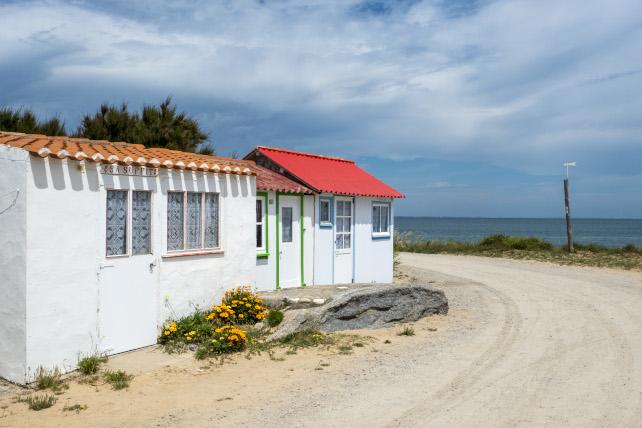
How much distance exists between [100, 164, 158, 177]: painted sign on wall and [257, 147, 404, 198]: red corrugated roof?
18.4 feet

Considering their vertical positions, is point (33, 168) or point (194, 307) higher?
point (33, 168)

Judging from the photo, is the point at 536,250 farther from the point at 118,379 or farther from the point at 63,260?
the point at 63,260

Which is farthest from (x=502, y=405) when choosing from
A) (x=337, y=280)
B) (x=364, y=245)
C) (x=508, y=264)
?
(x=508, y=264)

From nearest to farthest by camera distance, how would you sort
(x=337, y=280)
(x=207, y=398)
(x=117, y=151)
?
(x=207, y=398)
(x=117, y=151)
(x=337, y=280)

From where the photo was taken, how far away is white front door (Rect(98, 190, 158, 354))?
8445 mm

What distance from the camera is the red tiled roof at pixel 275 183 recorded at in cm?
1262

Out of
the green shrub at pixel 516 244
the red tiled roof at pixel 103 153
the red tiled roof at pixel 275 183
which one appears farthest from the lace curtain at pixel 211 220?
the green shrub at pixel 516 244

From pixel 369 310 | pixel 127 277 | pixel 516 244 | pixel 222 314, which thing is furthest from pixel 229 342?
pixel 516 244

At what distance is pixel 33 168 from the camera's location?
7.38 m

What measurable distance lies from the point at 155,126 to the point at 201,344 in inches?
690

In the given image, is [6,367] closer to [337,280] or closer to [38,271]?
[38,271]

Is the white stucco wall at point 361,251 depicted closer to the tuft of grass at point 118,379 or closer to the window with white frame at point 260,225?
the window with white frame at point 260,225

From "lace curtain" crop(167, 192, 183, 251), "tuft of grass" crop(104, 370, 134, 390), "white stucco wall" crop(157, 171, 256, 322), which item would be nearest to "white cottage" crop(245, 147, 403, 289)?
"white stucco wall" crop(157, 171, 256, 322)

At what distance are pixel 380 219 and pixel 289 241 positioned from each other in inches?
176
